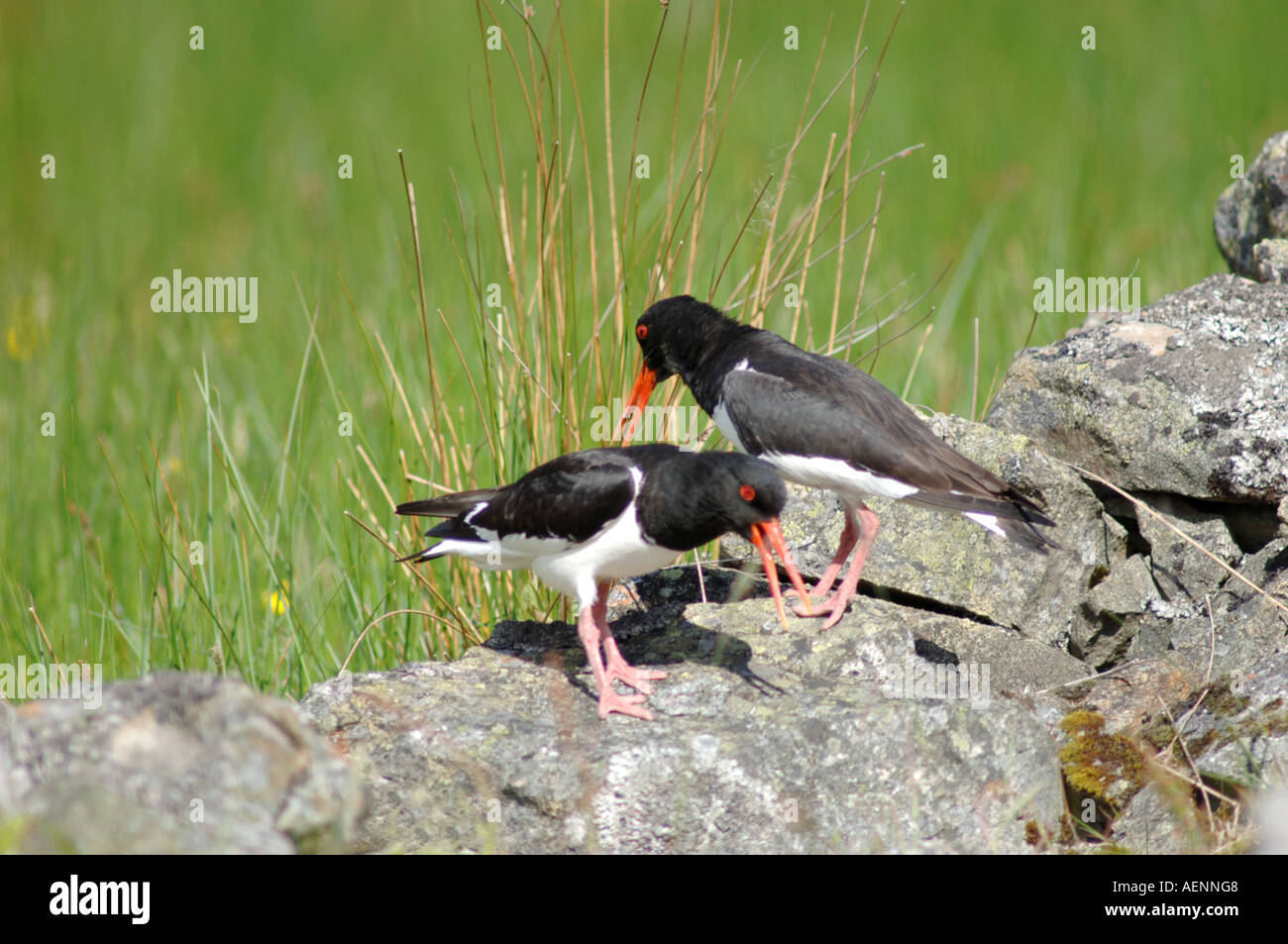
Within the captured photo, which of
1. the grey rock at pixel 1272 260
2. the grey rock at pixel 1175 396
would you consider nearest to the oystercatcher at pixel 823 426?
the grey rock at pixel 1175 396

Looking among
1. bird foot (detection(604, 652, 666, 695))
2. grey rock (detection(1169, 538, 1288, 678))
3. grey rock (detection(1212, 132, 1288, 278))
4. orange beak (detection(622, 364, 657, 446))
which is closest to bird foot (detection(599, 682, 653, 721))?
bird foot (detection(604, 652, 666, 695))

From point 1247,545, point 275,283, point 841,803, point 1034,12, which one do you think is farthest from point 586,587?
point 1034,12

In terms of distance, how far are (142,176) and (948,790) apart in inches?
463

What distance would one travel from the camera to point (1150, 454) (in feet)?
15.6

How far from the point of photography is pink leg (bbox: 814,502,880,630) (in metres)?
4.70

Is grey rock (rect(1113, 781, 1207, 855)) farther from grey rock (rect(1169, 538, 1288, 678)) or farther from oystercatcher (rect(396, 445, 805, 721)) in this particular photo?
oystercatcher (rect(396, 445, 805, 721))

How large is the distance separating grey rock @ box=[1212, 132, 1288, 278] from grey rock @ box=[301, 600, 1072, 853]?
310cm

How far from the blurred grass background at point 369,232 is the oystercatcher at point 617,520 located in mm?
833

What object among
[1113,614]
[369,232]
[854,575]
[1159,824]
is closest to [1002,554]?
[1113,614]

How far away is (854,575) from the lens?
191 inches

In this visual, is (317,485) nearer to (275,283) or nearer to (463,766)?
(463,766)

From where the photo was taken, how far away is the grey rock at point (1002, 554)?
15.6 ft

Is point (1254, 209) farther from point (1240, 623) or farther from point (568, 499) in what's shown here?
point (568, 499)

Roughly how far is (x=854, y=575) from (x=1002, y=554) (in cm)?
58
